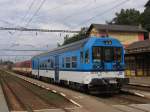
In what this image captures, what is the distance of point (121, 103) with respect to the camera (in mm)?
17094

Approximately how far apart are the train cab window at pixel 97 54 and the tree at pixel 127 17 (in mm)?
92868

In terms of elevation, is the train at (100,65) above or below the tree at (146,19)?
below

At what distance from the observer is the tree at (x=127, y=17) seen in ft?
378

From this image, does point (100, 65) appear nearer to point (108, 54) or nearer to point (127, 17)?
point (108, 54)

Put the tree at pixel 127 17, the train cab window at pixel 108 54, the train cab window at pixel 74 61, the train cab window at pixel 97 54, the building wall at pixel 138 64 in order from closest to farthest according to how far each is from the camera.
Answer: the train cab window at pixel 97 54, the train cab window at pixel 108 54, the train cab window at pixel 74 61, the building wall at pixel 138 64, the tree at pixel 127 17

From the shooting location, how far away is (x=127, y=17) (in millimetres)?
118688

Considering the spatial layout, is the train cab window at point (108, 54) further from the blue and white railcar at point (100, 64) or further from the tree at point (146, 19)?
the tree at point (146, 19)

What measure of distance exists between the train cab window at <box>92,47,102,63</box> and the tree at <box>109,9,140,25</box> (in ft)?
305

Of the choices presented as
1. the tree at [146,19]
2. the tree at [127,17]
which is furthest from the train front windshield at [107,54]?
the tree at [127,17]

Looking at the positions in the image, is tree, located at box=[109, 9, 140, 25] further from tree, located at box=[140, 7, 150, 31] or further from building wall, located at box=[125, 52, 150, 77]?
building wall, located at box=[125, 52, 150, 77]

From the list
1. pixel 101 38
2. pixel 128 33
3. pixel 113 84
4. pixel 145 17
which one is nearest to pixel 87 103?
pixel 113 84

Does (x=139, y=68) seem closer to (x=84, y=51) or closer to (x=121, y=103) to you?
(x=84, y=51)

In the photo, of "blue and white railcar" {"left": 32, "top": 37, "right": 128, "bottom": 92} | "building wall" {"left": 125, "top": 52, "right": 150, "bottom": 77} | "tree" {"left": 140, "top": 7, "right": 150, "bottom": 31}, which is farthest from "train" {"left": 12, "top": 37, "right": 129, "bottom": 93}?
"tree" {"left": 140, "top": 7, "right": 150, "bottom": 31}

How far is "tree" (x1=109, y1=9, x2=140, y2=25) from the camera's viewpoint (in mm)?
115250
